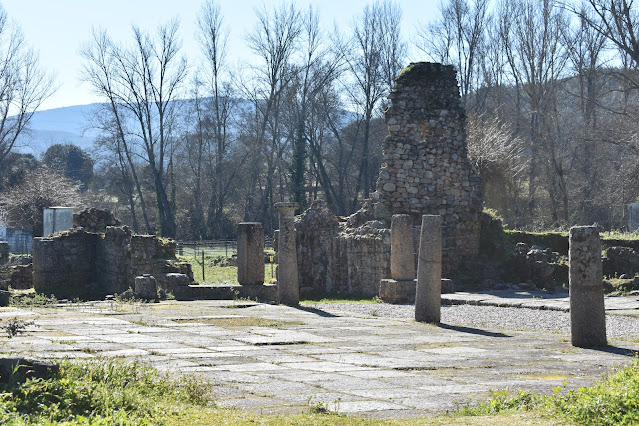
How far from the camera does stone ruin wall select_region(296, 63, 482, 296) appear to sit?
21391 millimetres

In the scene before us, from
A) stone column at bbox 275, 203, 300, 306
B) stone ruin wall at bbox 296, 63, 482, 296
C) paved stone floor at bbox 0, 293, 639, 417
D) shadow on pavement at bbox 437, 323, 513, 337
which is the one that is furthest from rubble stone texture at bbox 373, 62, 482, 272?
shadow on pavement at bbox 437, 323, 513, 337

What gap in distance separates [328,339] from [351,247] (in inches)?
417

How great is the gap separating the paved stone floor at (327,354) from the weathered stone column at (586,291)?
0.24 meters

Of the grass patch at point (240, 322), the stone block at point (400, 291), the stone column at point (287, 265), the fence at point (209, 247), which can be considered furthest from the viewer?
the fence at point (209, 247)

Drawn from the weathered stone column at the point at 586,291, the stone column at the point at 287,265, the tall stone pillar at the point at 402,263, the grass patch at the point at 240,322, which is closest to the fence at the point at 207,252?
the tall stone pillar at the point at 402,263

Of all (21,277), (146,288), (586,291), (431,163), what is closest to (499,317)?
(586,291)

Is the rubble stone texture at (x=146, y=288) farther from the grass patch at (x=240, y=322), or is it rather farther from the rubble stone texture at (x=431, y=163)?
the rubble stone texture at (x=431, y=163)

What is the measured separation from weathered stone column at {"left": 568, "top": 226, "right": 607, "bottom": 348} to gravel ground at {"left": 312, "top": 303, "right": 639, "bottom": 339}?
142 centimetres

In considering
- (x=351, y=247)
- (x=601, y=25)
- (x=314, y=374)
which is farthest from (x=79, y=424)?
(x=601, y=25)

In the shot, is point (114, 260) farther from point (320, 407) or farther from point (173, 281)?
point (320, 407)

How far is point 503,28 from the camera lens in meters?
42.2

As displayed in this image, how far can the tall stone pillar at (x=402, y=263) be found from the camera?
1603 cm

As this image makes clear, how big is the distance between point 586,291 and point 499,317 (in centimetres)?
430

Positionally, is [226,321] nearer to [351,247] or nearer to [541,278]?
[351,247]
